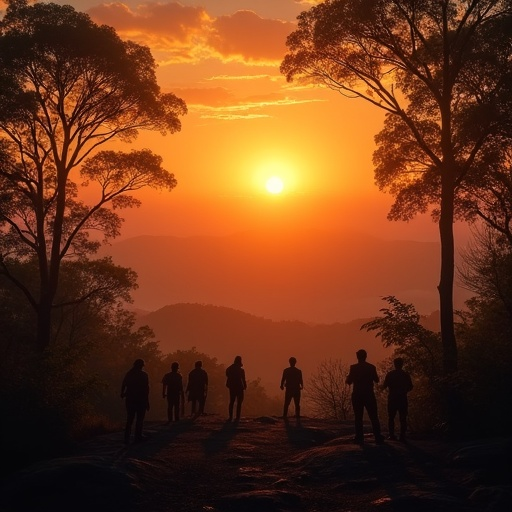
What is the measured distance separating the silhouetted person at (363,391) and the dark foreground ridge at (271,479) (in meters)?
0.37

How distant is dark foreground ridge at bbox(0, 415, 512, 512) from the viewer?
11.4 m

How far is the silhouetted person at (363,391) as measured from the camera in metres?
16.2

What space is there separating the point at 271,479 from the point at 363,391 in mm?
3739

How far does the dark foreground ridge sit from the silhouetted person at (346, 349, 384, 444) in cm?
37

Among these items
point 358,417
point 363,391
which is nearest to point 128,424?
point 358,417

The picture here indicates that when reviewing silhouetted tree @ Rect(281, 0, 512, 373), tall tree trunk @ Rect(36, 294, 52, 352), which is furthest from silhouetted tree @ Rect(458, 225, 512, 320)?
tall tree trunk @ Rect(36, 294, 52, 352)

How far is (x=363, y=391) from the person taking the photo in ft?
54.0

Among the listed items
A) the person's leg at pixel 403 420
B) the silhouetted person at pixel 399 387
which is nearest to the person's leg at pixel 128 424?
the silhouetted person at pixel 399 387

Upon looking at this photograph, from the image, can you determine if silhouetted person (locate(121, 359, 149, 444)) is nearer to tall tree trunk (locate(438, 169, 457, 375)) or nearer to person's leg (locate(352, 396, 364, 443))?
person's leg (locate(352, 396, 364, 443))

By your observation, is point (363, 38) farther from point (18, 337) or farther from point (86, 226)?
point (18, 337)

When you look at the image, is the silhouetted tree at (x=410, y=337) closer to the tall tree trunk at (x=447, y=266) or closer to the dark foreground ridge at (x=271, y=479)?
the tall tree trunk at (x=447, y=266)

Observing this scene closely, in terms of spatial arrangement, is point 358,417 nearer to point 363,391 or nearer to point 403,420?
point 363,391

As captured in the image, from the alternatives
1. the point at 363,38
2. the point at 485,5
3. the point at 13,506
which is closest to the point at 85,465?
the point at 13,506

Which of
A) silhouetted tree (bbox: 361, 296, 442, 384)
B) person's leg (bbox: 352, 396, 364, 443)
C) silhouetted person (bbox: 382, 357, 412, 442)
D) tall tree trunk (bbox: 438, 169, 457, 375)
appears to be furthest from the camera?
tall tree trunk (bbox: 438, 169, 457, 375)
